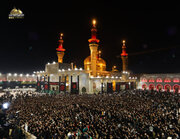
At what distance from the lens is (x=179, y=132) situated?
9.98 m

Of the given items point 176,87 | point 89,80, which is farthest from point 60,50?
point 176,87

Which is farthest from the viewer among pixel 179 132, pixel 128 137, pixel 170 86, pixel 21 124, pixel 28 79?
pixel 28 79

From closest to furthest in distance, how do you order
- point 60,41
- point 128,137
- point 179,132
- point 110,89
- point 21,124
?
point 128,137 → point 179,132 → point 21,124 → point 110,89 → point 60,41

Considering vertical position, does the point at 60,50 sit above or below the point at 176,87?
above

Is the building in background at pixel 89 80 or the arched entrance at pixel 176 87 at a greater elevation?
the building in background at pixel 89 80

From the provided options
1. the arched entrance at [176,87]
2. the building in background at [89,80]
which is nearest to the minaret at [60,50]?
the building in background at [89,80]

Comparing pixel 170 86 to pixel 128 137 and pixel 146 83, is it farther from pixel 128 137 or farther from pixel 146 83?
pixel 128 137

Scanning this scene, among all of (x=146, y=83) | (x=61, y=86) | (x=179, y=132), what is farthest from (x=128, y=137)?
(x=146, y=83)

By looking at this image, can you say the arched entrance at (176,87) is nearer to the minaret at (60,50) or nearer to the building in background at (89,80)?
the building in background at (89,80)

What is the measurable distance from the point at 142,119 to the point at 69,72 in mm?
34922

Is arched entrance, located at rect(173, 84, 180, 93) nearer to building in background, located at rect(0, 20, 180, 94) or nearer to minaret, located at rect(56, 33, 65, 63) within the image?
building in background, located at rect(0, 20, 180, 94)

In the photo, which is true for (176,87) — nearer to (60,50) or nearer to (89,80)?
(89,80)

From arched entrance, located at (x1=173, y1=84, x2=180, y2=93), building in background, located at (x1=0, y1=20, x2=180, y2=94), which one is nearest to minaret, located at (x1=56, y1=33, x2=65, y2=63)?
building in background, located at (x1=0, y1=20, x2=180, y2=94)

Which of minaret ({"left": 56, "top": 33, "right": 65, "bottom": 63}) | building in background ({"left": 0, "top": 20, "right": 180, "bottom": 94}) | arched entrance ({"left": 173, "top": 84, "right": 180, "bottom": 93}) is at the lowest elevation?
arched entrance ({"left": 173, "top": 84, "right": 180, "bottom": 93})
